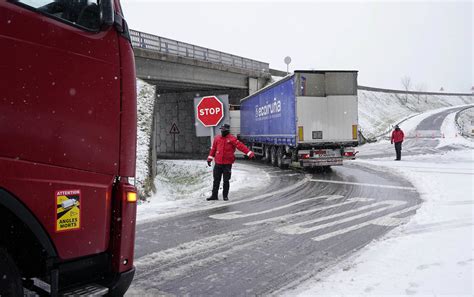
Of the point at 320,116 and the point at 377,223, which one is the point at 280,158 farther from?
the point at 377,223

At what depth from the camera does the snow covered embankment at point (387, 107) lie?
47.4m

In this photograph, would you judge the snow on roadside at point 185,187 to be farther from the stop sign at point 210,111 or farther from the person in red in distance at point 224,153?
the stop sign at point 210,111

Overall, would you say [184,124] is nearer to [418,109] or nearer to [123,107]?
[123,107]

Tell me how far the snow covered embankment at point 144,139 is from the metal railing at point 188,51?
5426 mm

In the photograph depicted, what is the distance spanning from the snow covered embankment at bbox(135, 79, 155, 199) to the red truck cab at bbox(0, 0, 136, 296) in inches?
302

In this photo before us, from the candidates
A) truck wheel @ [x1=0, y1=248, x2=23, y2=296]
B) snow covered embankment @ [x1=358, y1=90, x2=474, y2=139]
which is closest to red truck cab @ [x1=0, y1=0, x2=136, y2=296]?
truck wheel @ [x1=0, y1=248, x2=23, y2=296]

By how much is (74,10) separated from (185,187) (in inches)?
495

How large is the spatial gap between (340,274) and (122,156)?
8.81ft

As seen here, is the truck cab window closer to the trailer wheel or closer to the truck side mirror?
the truck side mirror

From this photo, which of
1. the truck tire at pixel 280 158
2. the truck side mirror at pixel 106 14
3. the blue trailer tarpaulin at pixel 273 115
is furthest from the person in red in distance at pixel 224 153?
the truck tire at pixel 280 158

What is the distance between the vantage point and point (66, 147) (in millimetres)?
2449

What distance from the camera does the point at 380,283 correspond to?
12.4 ft

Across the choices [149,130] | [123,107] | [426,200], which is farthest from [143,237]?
[149,130]

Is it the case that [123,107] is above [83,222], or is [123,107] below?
above
